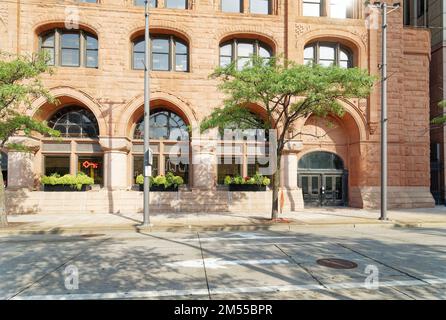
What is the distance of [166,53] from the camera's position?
1822 centimetres

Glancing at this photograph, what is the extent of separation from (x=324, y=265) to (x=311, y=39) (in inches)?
623

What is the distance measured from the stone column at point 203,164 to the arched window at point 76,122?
6.47 meters

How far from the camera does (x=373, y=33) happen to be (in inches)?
727

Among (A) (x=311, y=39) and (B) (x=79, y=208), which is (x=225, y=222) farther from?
(A) (x=311, y=39)

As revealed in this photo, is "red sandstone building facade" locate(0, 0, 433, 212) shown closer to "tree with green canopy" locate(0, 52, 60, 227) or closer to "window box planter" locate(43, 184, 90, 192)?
"window box planter" locate(43, 184, 90, 192)

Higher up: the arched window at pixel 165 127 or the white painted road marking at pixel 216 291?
the arched window at pixel 165 127

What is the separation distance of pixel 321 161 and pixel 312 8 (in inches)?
405

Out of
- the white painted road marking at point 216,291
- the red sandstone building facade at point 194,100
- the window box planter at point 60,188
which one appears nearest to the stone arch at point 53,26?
the red sandstone building facade at point 194,100

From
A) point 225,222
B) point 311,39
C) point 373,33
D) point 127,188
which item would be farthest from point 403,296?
point 373,33

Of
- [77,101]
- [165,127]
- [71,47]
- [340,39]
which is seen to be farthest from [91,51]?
[340,39]

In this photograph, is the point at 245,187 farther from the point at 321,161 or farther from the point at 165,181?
the point at 321,161

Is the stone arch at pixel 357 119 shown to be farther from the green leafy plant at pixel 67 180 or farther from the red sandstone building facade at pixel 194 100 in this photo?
the green leafy plant at pixel 67 180

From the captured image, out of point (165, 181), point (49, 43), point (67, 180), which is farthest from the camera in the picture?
point (49, 43)

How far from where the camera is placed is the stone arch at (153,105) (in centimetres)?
1683
